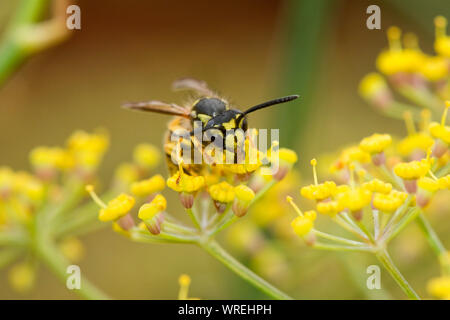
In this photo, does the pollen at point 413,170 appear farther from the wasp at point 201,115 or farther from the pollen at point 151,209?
the pollen at point 151,209

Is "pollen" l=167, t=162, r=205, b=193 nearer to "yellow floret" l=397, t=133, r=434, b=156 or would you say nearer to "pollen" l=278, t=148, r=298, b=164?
"pollen" l=278, t=148, r=298, b=164

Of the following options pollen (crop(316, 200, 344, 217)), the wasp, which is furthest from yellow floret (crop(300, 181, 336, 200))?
the wasp

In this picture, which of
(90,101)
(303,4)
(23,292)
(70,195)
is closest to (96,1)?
(90,101)

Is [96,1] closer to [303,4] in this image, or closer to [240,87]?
[240,87]

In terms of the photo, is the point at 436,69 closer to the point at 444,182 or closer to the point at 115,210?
the point at 444,182

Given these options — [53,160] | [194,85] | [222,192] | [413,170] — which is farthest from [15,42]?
[413,170]

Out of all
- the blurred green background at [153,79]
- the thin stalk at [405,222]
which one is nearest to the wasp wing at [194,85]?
the thin stalk at [405,222]
